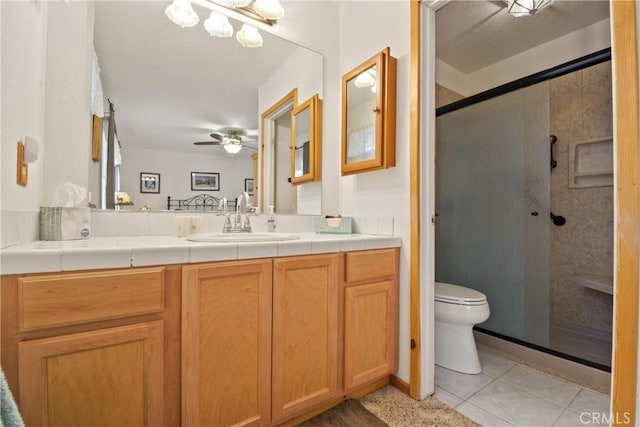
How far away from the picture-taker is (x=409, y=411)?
1330 mm

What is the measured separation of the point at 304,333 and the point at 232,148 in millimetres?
1073

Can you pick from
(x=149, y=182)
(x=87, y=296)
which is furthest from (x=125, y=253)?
(x=149, y=182)

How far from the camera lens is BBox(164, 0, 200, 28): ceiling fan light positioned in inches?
54.6

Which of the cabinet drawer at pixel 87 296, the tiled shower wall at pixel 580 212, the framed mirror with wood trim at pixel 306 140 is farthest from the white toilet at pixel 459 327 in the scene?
the cabinet drawer at pixel 87 296

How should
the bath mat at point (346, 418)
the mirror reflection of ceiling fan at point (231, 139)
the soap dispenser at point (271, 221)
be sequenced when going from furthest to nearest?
the soap dispenser at point (271, 221), the mirror reflection of ceiling fan at point (231, 139), the bath mat at point (346, 418)

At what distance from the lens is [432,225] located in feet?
4.80

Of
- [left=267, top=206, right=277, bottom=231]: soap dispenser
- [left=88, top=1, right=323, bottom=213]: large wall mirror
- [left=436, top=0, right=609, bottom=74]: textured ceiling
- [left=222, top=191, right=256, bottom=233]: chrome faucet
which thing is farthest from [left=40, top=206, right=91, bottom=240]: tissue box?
[left=436, top=0, right=609, bottom=74]: textured ceiling

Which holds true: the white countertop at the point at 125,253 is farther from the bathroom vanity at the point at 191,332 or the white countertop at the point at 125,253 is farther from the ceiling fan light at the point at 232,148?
the ceiling fan light at the point at 232,148

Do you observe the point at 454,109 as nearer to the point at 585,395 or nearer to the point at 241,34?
the point at 241,34

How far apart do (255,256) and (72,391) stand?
0.61 metres

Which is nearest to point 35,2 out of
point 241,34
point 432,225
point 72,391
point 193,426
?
point 241,34

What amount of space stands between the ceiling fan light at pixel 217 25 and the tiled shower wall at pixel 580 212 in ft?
7.79

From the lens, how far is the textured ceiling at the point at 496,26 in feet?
6.43

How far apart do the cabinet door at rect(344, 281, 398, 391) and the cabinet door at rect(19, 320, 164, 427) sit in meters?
0.77
